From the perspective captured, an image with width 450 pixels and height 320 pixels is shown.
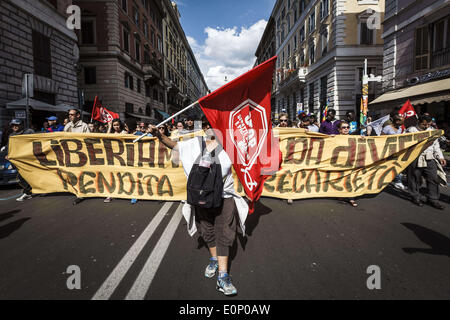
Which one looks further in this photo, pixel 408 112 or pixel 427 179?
pixel 408 112

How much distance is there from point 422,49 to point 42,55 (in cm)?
2177

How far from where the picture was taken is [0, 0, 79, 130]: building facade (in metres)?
11.8

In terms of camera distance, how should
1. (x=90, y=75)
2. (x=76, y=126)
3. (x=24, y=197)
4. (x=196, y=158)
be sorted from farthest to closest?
1. (x=90, y=75)
2. (x=76, y=126)
3. (x=24, y=197)
4. (x=196, y=158)

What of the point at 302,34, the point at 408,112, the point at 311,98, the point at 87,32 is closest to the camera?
the point at 408,112

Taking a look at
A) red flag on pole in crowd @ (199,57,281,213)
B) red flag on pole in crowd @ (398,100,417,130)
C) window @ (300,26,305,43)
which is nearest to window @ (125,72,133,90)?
window @ (300,26,305,43)

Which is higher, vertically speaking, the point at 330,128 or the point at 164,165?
the point at 330,128

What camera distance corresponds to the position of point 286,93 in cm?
3769

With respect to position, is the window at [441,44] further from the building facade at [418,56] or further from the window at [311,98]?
the window at [311,98]

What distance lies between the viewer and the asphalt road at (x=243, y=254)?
2.31 meters

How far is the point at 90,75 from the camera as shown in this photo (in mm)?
21766

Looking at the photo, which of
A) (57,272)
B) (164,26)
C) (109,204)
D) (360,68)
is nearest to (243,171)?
(57,272)

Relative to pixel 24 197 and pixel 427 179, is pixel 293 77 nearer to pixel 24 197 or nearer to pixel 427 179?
pixel 427 179

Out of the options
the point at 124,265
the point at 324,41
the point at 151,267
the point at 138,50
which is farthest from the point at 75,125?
the point at 138,50
